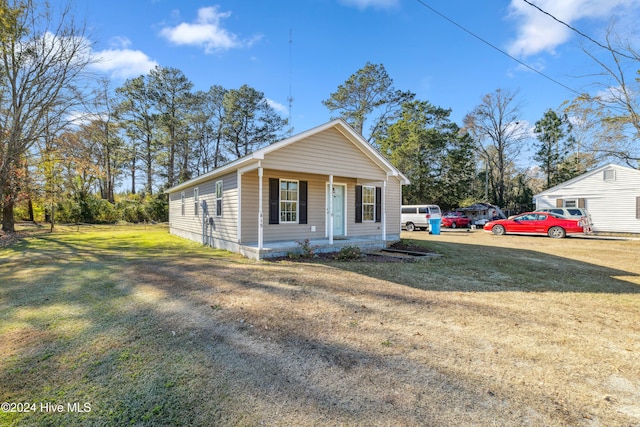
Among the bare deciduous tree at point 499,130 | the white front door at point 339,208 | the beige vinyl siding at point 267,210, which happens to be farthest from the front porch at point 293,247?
the bare deciduous tree at point 499,130

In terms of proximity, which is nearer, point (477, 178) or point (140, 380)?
point (140, 380)

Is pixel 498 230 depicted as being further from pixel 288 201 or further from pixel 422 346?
pixel 422 346

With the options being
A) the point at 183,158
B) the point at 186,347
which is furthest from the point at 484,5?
the point at 183,158

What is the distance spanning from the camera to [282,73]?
1445 centimetres

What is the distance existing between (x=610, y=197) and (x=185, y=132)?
35451mm

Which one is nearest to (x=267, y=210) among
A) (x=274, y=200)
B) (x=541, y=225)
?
(x=274, y=200)

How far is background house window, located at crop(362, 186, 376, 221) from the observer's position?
12.2 meters

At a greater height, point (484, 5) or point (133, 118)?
point (133, 118)

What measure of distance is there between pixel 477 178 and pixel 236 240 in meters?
37.0

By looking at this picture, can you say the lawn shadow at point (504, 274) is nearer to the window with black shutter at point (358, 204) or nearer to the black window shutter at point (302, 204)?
the black window shutter at point (302, 204)

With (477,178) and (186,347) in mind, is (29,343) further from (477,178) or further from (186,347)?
(477,178)

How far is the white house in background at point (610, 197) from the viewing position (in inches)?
688

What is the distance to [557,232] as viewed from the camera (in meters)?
15.7

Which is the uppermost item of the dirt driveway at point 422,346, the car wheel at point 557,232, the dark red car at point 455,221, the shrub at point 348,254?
the dark red car at point 455,221
